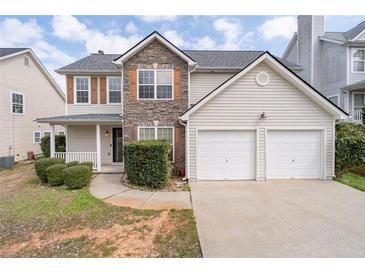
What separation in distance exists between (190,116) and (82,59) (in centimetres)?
944

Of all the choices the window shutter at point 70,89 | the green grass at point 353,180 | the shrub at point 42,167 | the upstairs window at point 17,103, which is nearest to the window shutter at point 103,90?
the window shutter at point 70,89

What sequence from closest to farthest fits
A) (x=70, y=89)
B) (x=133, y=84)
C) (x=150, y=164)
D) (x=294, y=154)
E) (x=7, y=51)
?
(x=150, y=164) → (x=294, y=154) → (x=133, y=84) → (x=70, y=89) → (x=7, y=51)

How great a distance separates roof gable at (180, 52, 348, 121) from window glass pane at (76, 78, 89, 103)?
7.16 metres

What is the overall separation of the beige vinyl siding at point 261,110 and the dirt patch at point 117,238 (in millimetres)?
4735

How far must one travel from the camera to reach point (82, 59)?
13953 mm

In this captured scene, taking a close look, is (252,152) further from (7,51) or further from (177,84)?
(7,51)

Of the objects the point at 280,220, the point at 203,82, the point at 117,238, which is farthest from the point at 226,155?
the point at 117,238

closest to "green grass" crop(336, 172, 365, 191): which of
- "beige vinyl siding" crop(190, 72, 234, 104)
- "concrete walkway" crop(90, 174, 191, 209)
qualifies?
"concrete walkway" crop(90, 174, 191, 209)

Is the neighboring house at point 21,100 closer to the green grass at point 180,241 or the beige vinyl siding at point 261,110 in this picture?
the beige vinyl siding at point 261,110

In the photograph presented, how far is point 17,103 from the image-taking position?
15.1 metres

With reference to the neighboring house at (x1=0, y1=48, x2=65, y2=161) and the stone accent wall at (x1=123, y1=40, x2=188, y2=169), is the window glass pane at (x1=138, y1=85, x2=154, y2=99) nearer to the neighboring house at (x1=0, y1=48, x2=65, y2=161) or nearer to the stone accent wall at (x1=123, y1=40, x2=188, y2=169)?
the stone accent wall at (x1=123, y1=40, x2=188, y2=169)

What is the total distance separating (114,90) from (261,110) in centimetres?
880

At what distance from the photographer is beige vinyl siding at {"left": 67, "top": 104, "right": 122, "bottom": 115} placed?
12.8 m
